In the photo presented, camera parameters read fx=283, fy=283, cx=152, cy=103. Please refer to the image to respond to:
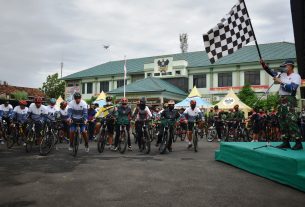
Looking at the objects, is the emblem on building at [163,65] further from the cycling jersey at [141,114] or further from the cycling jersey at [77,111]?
the cycling jersey at [77,111]

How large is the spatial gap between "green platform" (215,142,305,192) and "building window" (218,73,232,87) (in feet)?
94.5

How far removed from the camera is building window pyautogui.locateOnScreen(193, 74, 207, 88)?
123 ft

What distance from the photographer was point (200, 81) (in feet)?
124

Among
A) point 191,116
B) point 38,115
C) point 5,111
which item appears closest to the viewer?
point 38,115

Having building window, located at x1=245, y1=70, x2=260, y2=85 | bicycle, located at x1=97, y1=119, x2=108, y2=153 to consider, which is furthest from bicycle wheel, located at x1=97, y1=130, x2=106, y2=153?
building window, located at x1=245, y1=70, x2=260, y2=85

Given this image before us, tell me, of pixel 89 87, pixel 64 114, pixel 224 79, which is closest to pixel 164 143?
pixel 64 114

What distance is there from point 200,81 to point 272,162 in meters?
32.6

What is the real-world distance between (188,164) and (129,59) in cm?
4487

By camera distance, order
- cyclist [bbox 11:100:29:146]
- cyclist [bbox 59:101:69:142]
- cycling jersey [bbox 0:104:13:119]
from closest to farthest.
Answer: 1. cyclist [bbox 11:100:29:146]
2. cyclist [bbox 59:101:69:142]
3. cycling jersey [bbox 0:104:13:119]

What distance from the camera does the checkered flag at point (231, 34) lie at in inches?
293

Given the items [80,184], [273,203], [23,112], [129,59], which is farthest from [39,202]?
[129,59]

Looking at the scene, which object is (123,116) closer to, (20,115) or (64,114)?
(64,114)

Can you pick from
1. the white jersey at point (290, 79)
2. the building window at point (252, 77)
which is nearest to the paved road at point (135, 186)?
the white jersey at point (290, 79)

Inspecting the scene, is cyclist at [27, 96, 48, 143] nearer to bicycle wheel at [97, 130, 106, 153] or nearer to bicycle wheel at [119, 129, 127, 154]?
bicycle wheel at [97, 130, 106, 153]
